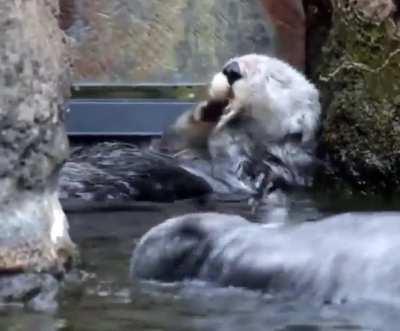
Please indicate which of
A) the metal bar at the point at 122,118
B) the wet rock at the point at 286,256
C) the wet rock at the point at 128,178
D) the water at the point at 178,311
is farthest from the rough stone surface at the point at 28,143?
A: the metal bar at the point at 122,118

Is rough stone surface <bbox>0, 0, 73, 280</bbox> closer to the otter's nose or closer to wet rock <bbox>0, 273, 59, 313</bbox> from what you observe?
wet rock <bbox>0, 273, 59, 313</bbox>

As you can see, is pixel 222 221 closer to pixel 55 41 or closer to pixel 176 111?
pixel 55 41

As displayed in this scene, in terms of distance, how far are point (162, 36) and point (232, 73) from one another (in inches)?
54.2

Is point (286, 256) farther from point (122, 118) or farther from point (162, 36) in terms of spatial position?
point (162, 36)

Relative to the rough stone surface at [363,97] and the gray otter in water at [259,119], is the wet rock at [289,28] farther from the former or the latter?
the gray otter in water at [259,119]

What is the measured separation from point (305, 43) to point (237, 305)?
4.87m

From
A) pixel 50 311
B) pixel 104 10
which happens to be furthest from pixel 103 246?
pixel 104 10

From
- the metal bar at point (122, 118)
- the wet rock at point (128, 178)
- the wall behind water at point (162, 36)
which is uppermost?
the wall behind water at point (162, 36)

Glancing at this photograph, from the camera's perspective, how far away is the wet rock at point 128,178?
259 inches

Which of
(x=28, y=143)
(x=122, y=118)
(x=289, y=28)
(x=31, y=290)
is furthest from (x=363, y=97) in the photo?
(x=31, y=290)

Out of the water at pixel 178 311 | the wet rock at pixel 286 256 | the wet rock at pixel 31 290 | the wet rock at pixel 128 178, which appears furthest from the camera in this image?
the wet rock at pixel 128 178

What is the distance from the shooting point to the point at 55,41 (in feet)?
14.1

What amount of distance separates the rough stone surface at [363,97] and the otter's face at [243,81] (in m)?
0.40

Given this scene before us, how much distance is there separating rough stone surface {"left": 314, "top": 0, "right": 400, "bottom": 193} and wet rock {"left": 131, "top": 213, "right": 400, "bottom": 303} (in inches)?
133
